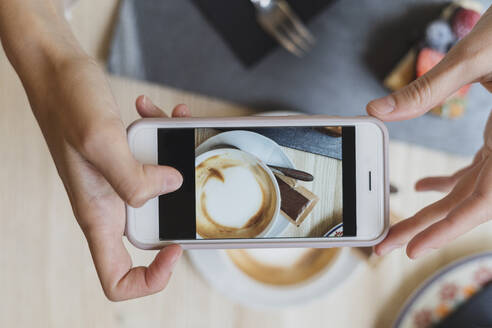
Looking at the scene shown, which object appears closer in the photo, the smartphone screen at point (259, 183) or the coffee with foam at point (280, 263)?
the smartphone screen at point (259, 183)

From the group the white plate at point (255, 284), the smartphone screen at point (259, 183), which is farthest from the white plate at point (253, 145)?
the white plate at point (255, 284)

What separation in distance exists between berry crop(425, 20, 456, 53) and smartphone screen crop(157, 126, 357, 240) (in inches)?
10.2

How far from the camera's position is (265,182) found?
377 millimetres

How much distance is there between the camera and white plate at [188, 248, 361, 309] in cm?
49

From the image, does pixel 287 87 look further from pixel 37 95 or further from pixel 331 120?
pixel 37 95

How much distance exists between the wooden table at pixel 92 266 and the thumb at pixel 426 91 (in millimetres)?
204

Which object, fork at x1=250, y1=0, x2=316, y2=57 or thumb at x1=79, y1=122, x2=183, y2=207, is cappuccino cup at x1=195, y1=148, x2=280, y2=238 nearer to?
thumb at x1=79, y1=122, x2=183, y2=207

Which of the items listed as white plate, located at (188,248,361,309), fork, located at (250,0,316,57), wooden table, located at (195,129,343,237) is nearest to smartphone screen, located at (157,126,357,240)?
wooden table, located at (195,129,343,237)

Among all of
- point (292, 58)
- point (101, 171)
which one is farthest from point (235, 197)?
point (292, 58)

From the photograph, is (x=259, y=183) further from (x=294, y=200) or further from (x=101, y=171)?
(x=101, y=171)

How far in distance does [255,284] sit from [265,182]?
19 cm

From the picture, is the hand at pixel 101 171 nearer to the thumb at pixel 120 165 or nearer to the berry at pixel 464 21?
the thumb at pixel 120 165

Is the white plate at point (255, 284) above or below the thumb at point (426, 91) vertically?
below

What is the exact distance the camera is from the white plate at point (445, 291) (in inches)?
19.2
